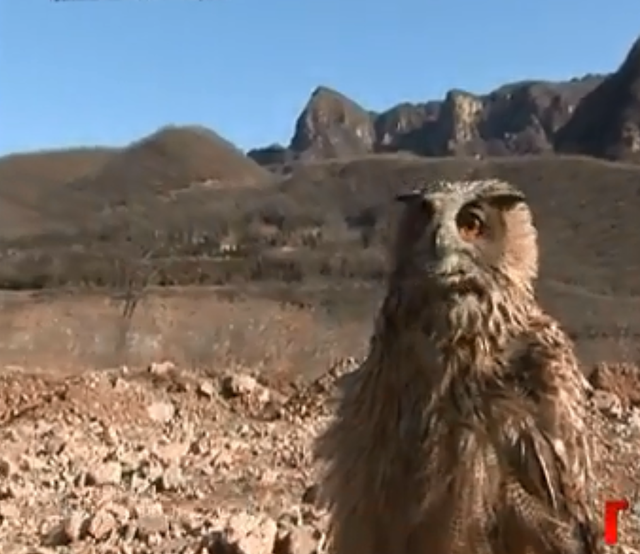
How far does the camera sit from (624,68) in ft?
229

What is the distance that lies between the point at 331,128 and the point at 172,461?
79.3 meters

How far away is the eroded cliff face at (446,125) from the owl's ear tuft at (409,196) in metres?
76.9

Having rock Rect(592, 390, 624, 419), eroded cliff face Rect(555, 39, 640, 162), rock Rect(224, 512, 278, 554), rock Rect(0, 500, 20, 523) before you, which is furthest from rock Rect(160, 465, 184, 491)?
eroded cliff face Rect(555, 39, 640, 162)

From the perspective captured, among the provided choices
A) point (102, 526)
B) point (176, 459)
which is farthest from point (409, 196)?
point (176, 459)

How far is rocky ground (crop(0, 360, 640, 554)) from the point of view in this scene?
7.14 meters

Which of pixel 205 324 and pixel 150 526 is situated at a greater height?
pixel 150 526

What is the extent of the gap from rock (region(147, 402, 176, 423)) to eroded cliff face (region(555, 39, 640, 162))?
5239 centimetres

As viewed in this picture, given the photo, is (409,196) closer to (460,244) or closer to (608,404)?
(460,244)

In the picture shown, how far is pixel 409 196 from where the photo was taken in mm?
3594

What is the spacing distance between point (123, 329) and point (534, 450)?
29.1m

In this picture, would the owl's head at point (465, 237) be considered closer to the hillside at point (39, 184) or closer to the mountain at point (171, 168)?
the hillside at point (39, 184)

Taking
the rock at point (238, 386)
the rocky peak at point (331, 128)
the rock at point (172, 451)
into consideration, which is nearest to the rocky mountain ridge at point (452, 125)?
the rocky peak at point (331, 128)

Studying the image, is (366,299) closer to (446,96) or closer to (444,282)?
(444,282)

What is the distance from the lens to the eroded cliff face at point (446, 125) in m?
83.0
